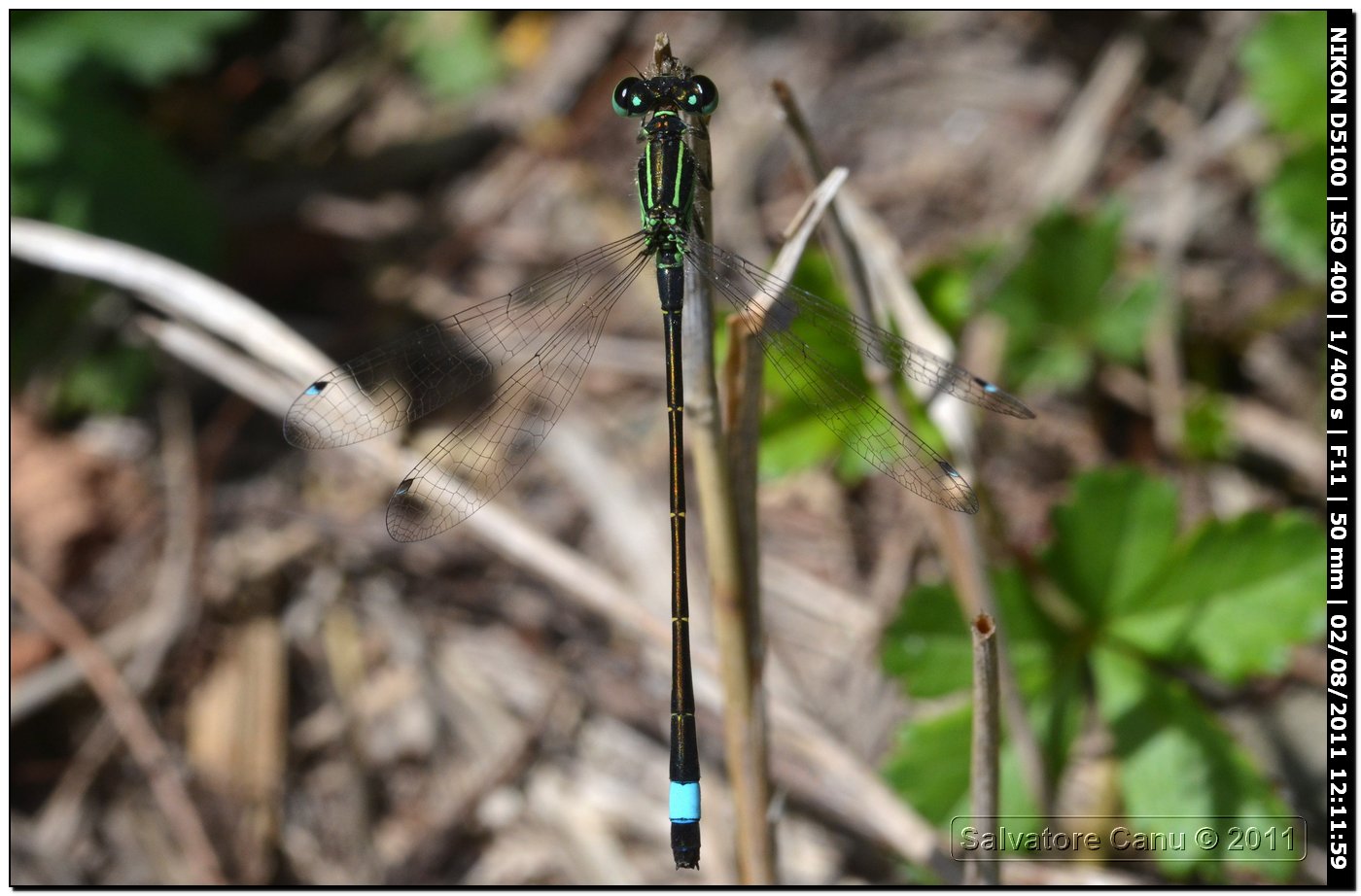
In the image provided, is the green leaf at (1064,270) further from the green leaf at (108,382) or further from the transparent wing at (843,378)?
the green leaf at (108,382)

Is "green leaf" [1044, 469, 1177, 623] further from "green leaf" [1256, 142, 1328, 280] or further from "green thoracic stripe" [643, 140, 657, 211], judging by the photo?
"green thoracic stripe" [643, 140, 657, 211]

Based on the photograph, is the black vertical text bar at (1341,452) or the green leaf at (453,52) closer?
the black vertical text bar at (1341,452)

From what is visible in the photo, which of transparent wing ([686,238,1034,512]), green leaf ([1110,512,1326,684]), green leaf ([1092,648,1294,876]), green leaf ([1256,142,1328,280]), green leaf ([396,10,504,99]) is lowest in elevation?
green leaf ([1092,648,1294,876])

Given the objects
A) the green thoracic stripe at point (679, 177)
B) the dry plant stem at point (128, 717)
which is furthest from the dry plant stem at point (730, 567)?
the dry plant stem at point (128, 717)

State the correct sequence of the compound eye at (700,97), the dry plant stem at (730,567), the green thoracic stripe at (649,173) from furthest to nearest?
1. the green thoracic stripe at (649,173)
2. the compound eye at (700,97)
3. the dry plant stem at (730,567)

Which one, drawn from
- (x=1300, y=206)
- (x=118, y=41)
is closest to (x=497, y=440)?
(x=118, y=41)

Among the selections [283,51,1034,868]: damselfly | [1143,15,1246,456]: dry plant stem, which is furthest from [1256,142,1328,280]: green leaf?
[283,51,1034,868]: damselfly
